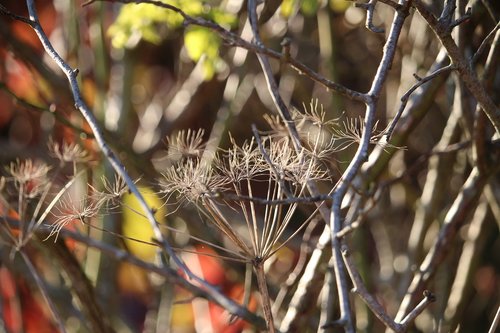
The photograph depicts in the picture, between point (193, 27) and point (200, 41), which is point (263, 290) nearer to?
point (200, 41)

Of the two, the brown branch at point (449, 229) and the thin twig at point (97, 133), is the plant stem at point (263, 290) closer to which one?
the thin twig at point (97, 133)

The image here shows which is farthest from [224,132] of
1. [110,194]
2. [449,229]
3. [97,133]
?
[97,133]

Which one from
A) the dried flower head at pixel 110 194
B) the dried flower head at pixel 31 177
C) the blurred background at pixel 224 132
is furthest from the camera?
the blurred background at pixel 224 132

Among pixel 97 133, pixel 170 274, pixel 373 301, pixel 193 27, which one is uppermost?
pixel 193 27

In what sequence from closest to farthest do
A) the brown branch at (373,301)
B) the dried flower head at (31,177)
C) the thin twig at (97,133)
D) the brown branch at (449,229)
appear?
the brown branch at (373,301) → the thin twig at (97,133) → the dried flower head at (31,177) → the brown branch at (449,229)

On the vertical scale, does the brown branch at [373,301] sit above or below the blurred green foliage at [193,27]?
below

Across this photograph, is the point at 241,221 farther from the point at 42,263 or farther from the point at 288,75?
the point at 42,263

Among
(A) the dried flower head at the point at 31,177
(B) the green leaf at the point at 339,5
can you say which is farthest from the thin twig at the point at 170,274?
(B) the green leaf at the point at 339,5

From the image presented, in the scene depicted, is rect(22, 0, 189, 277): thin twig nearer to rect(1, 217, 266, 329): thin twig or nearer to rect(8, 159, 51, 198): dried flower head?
rect(1, 217, 266, 329): thin twig

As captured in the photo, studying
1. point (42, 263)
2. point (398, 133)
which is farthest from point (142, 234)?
point (398, 133)

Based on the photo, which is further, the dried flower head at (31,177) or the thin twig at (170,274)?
the dried flower head at (31,177)

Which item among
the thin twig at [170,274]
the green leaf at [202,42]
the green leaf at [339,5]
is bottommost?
the thin twig at [170,274]
